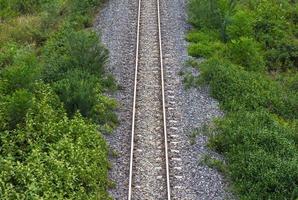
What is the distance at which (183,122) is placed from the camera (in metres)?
17.7

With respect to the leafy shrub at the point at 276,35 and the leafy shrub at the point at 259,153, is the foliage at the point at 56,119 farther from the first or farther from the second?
the leafy shrub at the point at 276,35

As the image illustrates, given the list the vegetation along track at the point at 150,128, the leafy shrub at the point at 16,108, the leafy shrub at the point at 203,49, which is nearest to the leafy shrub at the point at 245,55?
the leafy shrub at the point at 203,49

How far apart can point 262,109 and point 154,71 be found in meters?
5.16

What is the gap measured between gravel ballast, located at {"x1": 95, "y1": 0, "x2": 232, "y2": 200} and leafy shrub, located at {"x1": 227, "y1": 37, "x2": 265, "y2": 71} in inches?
87.4

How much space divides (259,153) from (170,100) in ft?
16.7

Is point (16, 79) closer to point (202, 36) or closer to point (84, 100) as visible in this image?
point (84, 100)

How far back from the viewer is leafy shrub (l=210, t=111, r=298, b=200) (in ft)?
45.3

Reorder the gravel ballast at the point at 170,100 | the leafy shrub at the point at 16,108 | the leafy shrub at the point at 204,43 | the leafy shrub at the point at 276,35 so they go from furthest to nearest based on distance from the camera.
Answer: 1. the leafy shrub at the point at 276,35
2. the leafy shrub at the point at 204,43
3. the leafy shrub at the point at 16,108
4. the gravel ballast at the point at 170,100

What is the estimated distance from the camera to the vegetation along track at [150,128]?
1433 cm

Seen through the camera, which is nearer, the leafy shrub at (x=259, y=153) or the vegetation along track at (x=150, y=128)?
the leafy shrub at (x=259, y=153)

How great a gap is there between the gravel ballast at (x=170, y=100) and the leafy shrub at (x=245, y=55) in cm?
222

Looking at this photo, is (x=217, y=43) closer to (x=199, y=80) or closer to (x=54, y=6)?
(x=199, y=80)

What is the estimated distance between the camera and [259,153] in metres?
14.9

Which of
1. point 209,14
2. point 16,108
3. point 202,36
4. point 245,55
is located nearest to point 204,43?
point 202,36
